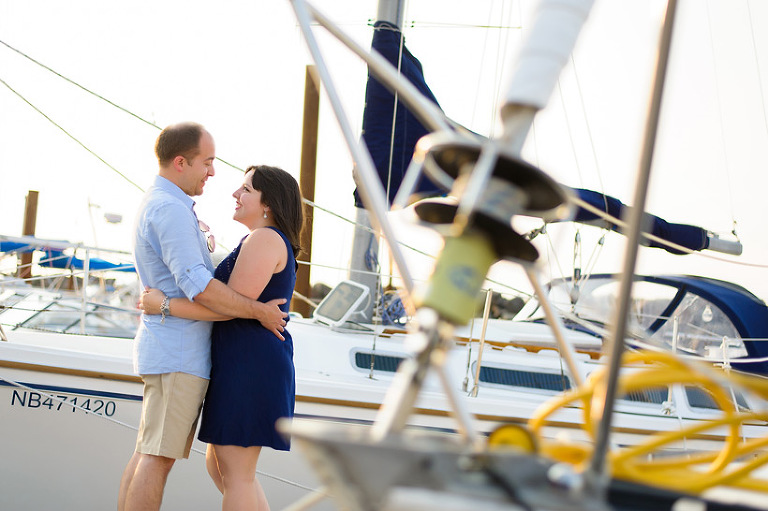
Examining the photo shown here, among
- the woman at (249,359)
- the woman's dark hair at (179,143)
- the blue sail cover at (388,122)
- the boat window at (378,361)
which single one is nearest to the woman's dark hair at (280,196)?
the woman at (249,359)

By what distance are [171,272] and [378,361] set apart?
80.4 inches

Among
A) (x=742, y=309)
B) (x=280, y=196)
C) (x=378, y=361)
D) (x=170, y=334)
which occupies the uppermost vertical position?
(x=280, y=196)

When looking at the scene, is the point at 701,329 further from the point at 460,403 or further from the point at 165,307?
the point at 460,403

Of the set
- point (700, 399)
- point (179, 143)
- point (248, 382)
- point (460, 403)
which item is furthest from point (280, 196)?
point (700, 399)

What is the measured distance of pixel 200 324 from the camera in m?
2.43

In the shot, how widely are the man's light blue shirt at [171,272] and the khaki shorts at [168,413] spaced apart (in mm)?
37

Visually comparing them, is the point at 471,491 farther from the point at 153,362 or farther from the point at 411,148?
the point at 411,148

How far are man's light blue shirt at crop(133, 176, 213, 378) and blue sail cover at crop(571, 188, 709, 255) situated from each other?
119 inches

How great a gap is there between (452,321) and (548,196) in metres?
0.21

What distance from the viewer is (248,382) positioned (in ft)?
7.82

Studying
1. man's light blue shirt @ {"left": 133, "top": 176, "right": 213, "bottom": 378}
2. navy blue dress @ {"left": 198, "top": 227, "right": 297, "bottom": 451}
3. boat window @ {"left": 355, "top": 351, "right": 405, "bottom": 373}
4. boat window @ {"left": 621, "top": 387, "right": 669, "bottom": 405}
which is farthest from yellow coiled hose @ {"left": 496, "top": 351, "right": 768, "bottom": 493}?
boat window @ {"left": 621, "top": 387, "right": 669, "bottom": 405}

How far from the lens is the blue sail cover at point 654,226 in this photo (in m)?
4.87

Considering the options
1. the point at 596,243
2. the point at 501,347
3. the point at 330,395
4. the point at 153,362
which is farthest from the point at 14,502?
the point at 596,243

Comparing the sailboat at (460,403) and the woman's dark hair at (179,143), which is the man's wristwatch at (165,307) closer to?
the woman's dark hair at (179,143)
